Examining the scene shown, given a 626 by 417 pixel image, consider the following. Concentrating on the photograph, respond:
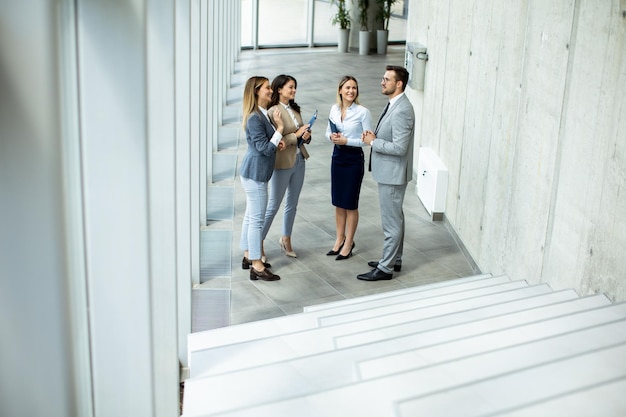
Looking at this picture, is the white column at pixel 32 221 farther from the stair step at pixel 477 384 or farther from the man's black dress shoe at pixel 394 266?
the man's black dress shoe at pixel 394 266

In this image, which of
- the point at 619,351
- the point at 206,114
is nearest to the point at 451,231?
the point at 206,114

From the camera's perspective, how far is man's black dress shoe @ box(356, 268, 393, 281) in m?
7.48

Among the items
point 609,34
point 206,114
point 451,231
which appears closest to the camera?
point 609,34

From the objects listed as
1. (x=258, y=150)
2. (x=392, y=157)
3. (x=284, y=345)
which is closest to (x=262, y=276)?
(x=258, y=150)

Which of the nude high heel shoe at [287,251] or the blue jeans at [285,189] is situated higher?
the blue jeans at [285,189]

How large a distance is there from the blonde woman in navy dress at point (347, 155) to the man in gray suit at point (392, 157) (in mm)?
238

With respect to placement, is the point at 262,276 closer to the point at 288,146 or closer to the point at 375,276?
→ the point at 375,276

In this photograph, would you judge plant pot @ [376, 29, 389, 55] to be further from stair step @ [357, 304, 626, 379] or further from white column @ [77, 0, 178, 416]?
white column @ [77, 0, 178, 416]

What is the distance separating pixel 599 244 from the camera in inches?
189

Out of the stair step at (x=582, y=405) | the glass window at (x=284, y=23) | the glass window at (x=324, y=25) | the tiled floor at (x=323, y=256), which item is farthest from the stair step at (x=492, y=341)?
the glass window at (x=324, y=25)

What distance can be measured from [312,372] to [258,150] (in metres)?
3.70

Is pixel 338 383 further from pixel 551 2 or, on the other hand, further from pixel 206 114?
pixel 206 114

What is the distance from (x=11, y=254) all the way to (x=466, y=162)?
266 inches

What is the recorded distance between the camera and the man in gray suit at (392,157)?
7.22 meters
